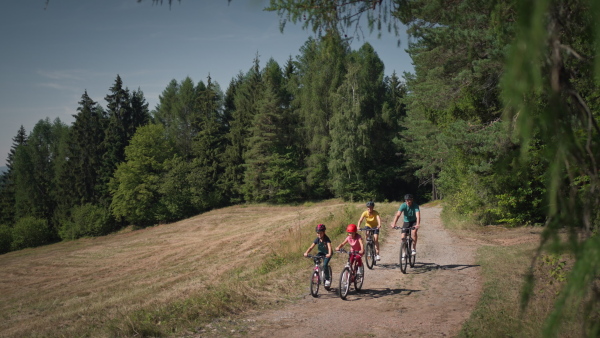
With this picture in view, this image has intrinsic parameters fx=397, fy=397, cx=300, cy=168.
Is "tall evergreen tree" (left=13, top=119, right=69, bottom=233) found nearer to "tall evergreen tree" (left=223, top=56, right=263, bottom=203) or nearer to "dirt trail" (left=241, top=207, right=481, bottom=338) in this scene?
"tall evergreen tree" (left=223, top=56, right=263, bottom=203)

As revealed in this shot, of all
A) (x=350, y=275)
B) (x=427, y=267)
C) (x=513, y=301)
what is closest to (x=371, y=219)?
(x=427, y=267)

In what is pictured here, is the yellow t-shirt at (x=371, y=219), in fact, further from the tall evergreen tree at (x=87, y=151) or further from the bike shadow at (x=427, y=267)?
the tall evergreen tree at (x=87, y=151)

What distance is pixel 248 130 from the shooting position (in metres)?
50.2

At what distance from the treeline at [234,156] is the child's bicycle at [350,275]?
3318 cm

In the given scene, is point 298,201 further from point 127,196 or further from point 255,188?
point 127,196

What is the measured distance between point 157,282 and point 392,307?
13.4 meters

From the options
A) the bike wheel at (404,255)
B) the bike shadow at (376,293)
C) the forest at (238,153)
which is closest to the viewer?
the bike shadow at (376,293)

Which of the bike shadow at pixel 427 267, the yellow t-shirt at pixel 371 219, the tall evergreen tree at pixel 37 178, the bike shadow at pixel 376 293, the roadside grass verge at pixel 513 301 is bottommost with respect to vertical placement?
the bike shadow at pixel 427 267

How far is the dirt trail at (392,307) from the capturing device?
22.1ft

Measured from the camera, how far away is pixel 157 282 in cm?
1814

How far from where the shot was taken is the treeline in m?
44.4

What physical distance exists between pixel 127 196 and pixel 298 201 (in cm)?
2080

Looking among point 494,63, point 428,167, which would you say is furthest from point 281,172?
point 494,63

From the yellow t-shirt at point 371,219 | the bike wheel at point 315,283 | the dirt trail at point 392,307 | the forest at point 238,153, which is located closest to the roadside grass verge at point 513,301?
the dirt trail at point 392,307
